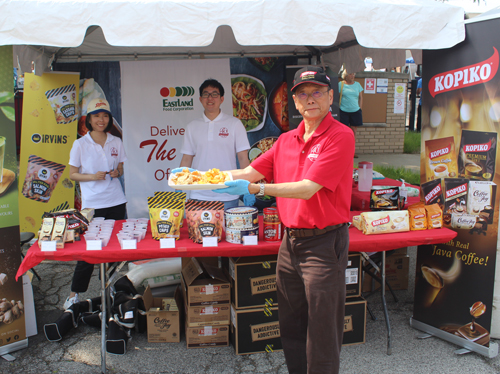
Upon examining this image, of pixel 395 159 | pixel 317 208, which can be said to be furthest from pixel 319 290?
pixel 395 159

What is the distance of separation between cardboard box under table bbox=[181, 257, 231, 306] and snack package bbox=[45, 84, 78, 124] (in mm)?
3241

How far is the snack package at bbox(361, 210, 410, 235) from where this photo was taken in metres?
3.07

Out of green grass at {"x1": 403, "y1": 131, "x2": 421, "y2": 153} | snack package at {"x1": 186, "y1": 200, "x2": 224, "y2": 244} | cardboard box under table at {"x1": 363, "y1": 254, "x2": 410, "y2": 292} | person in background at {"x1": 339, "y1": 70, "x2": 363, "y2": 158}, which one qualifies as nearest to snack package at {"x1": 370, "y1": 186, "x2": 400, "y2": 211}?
cardboard box under table at {"x1": 363, "y1": 254, "x2": 410, "y2": 292}

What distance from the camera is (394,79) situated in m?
11.3

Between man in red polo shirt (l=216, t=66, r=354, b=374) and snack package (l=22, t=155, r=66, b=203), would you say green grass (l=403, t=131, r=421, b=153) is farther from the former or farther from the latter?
man in red polo shirt (l=216, t=66, r=354, b=374)

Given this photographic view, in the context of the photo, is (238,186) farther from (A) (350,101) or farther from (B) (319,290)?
(A) (350,101)

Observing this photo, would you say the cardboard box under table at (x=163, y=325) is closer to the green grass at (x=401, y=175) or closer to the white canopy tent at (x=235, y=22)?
the white canopy tent at (x=235, y=22)

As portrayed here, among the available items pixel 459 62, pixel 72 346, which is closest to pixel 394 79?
pixel 459 62

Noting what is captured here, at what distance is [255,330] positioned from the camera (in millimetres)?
3123

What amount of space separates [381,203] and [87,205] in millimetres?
2701

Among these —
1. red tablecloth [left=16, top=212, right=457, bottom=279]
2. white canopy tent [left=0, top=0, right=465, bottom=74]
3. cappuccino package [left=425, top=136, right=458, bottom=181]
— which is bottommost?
red tablecloth [left=16, top=212, right=457, bottom=279]

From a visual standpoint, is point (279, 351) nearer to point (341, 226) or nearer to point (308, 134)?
point (341, 226)

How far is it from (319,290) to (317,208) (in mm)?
455

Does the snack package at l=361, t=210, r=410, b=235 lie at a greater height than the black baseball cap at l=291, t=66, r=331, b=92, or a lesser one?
lesser
